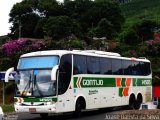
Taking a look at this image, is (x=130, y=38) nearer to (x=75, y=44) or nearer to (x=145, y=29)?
(x=145, y=29)

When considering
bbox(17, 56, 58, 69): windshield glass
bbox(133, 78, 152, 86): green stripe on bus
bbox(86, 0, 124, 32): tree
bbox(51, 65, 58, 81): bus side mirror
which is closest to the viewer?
bbox(51, 65, 58, 81): bus side mirror

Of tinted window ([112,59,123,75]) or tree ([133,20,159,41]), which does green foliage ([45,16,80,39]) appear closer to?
tree ([133,20,159,41])

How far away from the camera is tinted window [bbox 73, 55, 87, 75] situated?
23.5 metres

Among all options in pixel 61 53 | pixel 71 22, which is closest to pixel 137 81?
pixel 61 53

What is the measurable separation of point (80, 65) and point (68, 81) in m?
1.47

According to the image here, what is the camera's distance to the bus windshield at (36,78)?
71.8 ft

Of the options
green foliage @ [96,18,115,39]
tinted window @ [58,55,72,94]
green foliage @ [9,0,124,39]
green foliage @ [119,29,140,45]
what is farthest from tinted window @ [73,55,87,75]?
green foliage @ [9,0,124,39]

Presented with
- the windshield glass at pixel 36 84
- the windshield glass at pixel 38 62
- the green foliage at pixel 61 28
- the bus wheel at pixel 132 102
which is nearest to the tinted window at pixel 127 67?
the bus wheel at pixel 132 102

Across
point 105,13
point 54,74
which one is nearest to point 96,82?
point 54,74

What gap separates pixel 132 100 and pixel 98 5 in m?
62.0

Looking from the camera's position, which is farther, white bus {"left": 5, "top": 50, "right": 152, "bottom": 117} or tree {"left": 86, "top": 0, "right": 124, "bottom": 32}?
tree {"left": 86, "top": 0, "right": 124, "bottom": 32}

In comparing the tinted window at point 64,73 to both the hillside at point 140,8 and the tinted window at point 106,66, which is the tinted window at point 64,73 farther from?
the hillside at point 140,8

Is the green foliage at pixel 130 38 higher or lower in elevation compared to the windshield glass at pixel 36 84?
higher

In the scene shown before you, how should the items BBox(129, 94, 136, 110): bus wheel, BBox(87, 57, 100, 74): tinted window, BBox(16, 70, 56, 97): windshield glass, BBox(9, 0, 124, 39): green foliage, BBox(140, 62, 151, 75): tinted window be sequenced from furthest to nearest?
BBox(9, 0, 124, 39): green foliage
BBox(140, 62, 151, 75): tinted window
BBox(129, 94, 136, 110): bus wheel
BBox(87, 57, 100, 74): tinted window
BBox(16, 70, 56, 97): windshield glass
